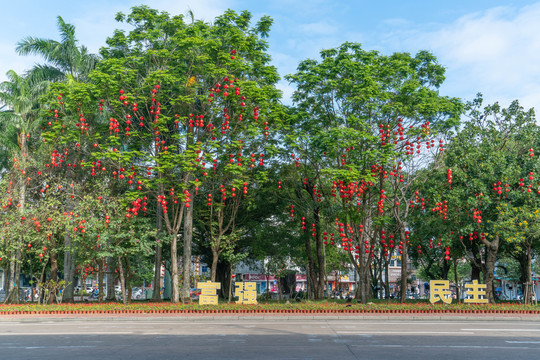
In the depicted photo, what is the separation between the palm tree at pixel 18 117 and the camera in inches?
1096

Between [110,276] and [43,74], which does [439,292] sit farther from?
[43,74]

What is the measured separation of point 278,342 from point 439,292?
48.5 ft

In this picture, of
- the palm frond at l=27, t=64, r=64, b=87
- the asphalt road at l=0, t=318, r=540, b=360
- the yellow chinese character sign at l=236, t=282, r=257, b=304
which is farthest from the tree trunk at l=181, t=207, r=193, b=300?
the palm frond at l=27, t=64, r=64, b=87

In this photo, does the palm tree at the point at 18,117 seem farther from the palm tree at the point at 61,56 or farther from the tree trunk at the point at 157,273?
the tree trunk at the point at 157,273

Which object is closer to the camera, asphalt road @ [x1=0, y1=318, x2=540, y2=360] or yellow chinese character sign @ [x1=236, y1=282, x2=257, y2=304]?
asphalt road @ [x1=0, y1=318, x2=540, y2=360]

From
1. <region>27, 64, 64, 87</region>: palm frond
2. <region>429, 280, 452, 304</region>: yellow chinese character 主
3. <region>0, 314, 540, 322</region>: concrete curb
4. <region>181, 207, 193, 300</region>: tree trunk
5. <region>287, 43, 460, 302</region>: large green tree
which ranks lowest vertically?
<region>0, 314, 540, 322</region>: concrete curb

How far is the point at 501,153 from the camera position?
25.1m

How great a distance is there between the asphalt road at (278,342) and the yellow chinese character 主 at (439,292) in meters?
7.70

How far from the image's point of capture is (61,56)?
29531 millimetres

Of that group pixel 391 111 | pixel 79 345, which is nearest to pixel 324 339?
pixel 79 345

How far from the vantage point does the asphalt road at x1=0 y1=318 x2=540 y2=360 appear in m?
9.86

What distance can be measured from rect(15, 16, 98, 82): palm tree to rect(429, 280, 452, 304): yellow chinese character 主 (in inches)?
929

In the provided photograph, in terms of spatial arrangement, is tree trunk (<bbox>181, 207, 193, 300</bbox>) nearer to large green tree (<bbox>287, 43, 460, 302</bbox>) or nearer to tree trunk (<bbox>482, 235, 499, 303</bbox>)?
large green tree (<bbox>287, 43, 460, 302</bbox>)

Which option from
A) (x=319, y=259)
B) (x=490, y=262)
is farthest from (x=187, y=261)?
(x=490, y=262)
